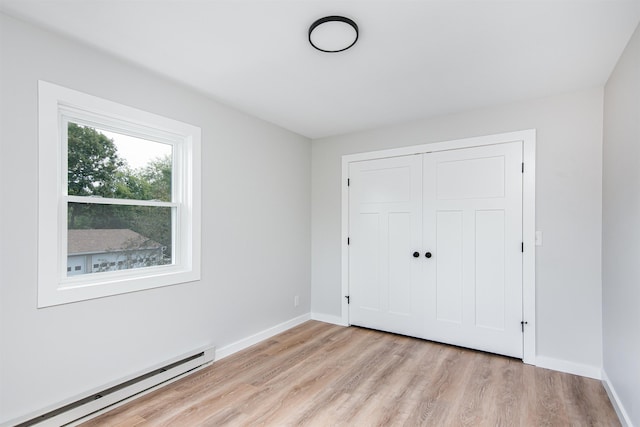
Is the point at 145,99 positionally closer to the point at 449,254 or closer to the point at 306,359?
the point at 306,359

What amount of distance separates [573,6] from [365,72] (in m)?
1.23

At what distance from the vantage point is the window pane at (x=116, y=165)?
83.2 inches

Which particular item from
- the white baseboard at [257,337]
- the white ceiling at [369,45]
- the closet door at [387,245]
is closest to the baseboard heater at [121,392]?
the white baseboard at [257,337]

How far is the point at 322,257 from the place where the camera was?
13.6 ft

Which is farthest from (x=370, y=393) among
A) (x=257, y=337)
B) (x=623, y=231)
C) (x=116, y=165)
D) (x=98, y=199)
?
(x=116, y=165)

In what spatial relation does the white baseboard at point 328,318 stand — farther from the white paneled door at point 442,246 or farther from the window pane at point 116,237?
the window pane at point 116,237

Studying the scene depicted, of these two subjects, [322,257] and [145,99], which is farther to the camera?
[322,257]

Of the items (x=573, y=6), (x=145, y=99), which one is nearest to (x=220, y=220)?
(x=145, y=99)

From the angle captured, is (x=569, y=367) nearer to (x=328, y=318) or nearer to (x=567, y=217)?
(x=567, y=217)

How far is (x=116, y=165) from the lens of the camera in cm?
233

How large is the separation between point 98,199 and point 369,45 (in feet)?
6.89

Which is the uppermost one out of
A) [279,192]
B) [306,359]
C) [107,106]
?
[107,106]

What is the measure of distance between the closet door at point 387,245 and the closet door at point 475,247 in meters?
0.12

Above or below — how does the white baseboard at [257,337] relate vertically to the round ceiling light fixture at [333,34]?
below
